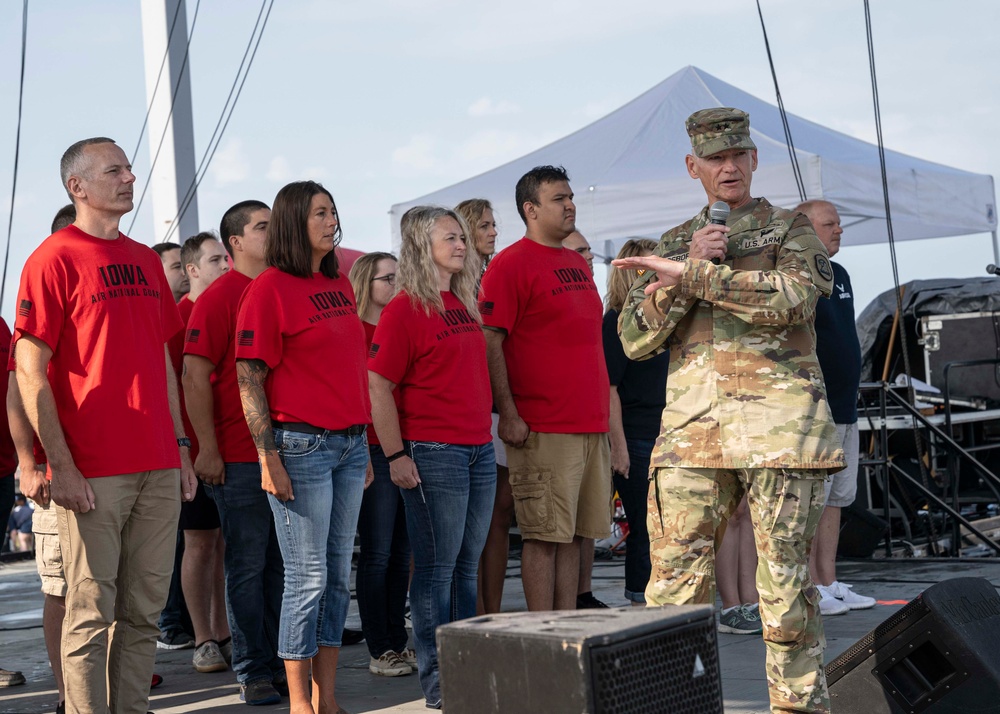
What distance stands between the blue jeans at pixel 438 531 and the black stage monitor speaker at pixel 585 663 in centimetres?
174

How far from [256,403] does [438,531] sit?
836 millimetres

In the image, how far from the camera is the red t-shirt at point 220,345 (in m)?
4.74

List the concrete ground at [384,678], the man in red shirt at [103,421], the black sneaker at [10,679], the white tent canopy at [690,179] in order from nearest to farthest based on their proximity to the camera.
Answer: the man in red shirt at [103,421], the concrete ground at [384,678], the black sneaker at [10,679], the white tent canopy at [690,179]

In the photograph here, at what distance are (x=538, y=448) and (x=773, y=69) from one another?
3917 mm

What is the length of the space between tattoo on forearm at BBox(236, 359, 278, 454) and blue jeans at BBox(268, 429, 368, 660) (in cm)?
8

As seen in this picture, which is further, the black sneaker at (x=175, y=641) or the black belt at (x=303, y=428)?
the black sneaker at (x=175, y=641)

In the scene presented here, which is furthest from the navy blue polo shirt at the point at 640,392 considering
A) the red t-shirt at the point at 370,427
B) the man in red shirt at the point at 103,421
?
the man in red shirt at the point at 103,421

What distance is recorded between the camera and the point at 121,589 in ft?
12.3

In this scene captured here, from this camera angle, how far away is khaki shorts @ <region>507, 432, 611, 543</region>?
495 centimetres

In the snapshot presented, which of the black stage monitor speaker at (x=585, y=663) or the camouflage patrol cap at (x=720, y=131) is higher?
the camouflage patrol cap at (x=720, y=131)

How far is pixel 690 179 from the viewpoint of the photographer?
388 inches

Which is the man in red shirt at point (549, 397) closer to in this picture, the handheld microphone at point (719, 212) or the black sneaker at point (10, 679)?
the handheld microphone at point (719, 212)

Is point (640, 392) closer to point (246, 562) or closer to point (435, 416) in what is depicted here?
point (435, 416)

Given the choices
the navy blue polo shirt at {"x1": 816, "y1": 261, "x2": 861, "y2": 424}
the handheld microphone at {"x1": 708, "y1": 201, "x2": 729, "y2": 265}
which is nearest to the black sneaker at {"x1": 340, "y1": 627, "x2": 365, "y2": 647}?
the navy blue polo shirt at {"x1": 816, "y1": 261, "x2": 861, "y2": 424}
